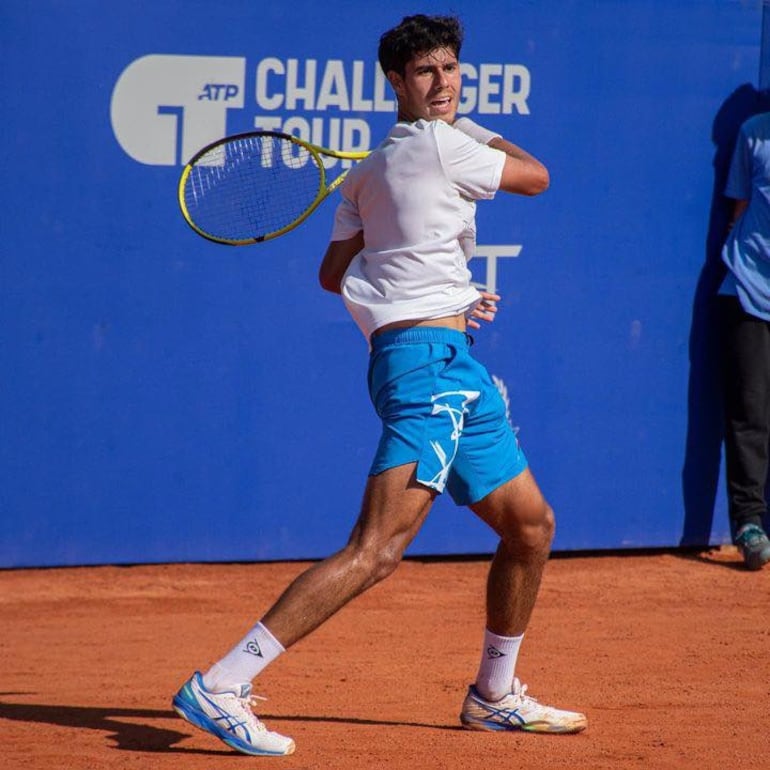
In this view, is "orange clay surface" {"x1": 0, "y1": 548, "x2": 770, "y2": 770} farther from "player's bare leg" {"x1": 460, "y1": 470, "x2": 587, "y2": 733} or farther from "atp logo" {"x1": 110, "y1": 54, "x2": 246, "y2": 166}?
"atp logo" {"x1": 110, "y1": 54, "x2": 246, "y2": 166}

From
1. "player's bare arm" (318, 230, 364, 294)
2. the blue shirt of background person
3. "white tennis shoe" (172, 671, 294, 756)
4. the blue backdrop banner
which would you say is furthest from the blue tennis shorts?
the blue shirt of background person

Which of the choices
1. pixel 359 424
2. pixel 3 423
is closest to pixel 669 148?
pixel 359 424

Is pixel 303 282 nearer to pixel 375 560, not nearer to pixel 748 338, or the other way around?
pixel 748 338

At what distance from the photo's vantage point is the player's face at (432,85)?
13.1 ft

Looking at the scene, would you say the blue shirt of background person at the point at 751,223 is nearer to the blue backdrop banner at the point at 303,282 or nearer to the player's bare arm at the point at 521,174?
the blue backdrop banner at the point at 303,282

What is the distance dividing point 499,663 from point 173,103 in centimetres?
276

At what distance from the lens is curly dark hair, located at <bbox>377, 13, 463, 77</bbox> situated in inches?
157

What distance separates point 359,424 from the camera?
6.27m

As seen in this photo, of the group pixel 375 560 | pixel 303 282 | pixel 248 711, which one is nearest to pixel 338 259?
pixel 375 560

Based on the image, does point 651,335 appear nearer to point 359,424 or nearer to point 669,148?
point 669,148

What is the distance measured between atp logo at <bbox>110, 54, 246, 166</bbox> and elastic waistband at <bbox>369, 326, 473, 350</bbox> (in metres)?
2.20

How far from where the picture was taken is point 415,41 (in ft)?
Answer: 13.1

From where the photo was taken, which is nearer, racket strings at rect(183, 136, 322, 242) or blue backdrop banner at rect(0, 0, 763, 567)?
racket strings at rect(183, 136, 322, 242)

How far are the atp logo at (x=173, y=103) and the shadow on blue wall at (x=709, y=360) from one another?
210 cm
